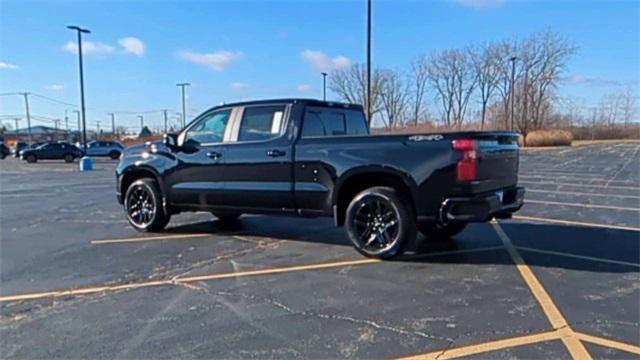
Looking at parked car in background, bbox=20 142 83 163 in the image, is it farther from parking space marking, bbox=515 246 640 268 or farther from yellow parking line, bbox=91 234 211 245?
parking space marking, bbox=515 246 640 268

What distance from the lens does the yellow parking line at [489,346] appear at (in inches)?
133

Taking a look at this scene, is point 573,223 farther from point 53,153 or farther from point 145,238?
point 53,153

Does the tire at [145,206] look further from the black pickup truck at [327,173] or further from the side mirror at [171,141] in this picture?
the side mirror at [171,141]

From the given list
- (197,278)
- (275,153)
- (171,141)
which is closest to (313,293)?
(197,278)

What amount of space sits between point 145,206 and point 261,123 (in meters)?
2.59

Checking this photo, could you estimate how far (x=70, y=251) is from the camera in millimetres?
6664

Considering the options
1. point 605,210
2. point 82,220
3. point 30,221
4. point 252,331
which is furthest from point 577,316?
point 30,221

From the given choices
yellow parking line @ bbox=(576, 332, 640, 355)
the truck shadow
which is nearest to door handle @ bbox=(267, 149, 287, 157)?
the truck shadow

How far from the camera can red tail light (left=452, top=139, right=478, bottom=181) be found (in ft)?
17.6

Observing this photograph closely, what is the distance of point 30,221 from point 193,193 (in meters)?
3.99

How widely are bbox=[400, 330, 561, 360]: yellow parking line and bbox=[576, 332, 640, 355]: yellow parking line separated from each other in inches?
6.9

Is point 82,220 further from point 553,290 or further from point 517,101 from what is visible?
point 517,101

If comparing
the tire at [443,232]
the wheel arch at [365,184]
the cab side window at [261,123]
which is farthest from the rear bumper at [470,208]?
the cab side window at [261,123]

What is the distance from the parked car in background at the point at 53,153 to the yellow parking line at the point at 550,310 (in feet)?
131
